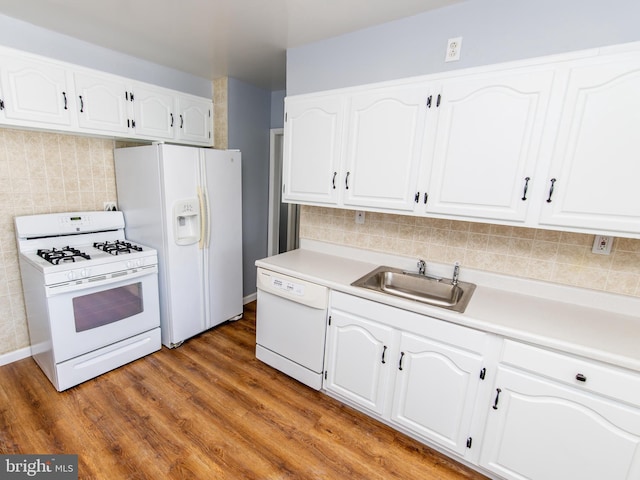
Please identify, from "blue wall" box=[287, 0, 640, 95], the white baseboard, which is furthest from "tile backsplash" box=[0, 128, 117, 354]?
"blue wall" box=[287, 0, 640, 95]

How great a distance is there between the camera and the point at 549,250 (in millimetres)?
1738

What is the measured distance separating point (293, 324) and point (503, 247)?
1.49 meters

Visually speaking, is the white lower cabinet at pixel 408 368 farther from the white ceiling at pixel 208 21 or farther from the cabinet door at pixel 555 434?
the white ceiling at pixel 208 21

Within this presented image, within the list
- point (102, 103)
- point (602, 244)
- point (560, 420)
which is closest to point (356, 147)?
point (602, 244)

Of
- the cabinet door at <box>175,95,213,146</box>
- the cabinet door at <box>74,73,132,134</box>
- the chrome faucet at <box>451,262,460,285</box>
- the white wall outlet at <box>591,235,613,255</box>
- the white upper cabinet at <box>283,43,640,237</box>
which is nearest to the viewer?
the white upper cabinet at <box>283,43,640,237</box>

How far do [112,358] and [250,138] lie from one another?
2.42 metres

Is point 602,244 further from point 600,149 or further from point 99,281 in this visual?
point 99,281

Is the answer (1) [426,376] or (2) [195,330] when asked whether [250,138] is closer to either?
(2) [195,330]

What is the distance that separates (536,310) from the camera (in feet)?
5.24

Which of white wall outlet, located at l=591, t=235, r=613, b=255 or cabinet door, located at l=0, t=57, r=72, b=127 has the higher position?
cabinet door, located at l=0, t=57, r=72, b=127

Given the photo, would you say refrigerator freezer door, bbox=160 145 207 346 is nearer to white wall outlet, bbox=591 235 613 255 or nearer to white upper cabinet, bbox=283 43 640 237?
white upper cabinet, bbox=283 43 640 237

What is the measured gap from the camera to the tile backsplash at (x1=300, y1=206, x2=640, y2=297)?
5.23ft

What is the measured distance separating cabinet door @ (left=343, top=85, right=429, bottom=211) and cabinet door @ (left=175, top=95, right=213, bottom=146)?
1779 mm

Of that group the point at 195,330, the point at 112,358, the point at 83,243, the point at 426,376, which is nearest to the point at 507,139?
the point at 426,376
